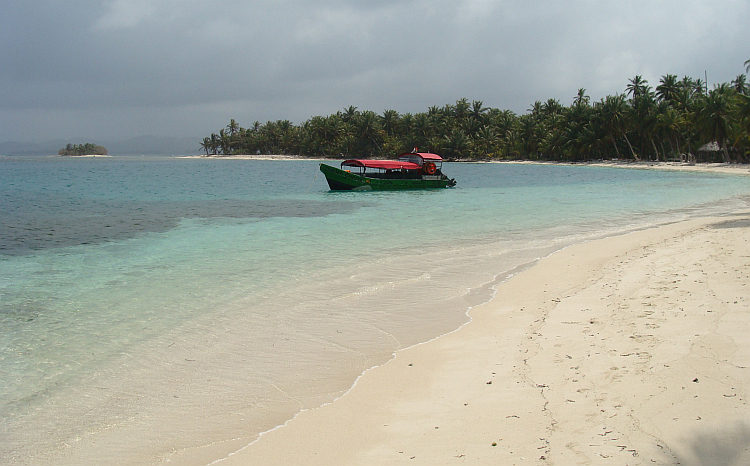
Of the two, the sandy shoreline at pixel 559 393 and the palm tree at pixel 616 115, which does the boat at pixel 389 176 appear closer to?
the sandy shoreline at pixel 559 393

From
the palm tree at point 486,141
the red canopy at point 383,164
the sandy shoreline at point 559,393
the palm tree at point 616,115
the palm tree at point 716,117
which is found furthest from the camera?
the palm tree at point 486,141

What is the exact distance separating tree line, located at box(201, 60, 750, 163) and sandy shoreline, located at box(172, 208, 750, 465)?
132 ft

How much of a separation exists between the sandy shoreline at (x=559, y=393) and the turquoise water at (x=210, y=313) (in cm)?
55

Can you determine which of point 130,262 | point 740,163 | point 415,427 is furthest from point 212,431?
point 740,163

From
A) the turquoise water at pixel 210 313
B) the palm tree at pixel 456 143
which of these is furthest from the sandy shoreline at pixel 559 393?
the palm tree at pixel 456 143

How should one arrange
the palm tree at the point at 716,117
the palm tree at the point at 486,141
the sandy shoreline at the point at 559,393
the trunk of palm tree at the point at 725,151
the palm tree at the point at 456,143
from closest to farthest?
the sandy shoreline at the point at 559,393 < the palm tree at the point at 716,117 < the trunk of palm tree at the point at 725,151 < the palm tree at the point at 486,141 < the palm tree at the point at 456,143

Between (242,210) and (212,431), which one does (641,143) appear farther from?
(212,431)

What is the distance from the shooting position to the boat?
39594mm

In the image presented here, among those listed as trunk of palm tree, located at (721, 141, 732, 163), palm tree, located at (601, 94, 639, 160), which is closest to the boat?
trunk of palm tree, located at (721, 141, 732, 163)

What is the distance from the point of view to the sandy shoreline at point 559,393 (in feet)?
12.7

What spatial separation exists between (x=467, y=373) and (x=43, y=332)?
20.0 ft

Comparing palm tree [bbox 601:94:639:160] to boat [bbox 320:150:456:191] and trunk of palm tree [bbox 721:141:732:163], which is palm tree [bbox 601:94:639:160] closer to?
trunk of palm tree [bbox 721:141:732:163]

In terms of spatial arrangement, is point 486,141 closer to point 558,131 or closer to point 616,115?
point 558,131

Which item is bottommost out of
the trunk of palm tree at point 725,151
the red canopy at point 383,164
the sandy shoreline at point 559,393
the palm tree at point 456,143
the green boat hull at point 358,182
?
the sandy shoreline at point 559,393
